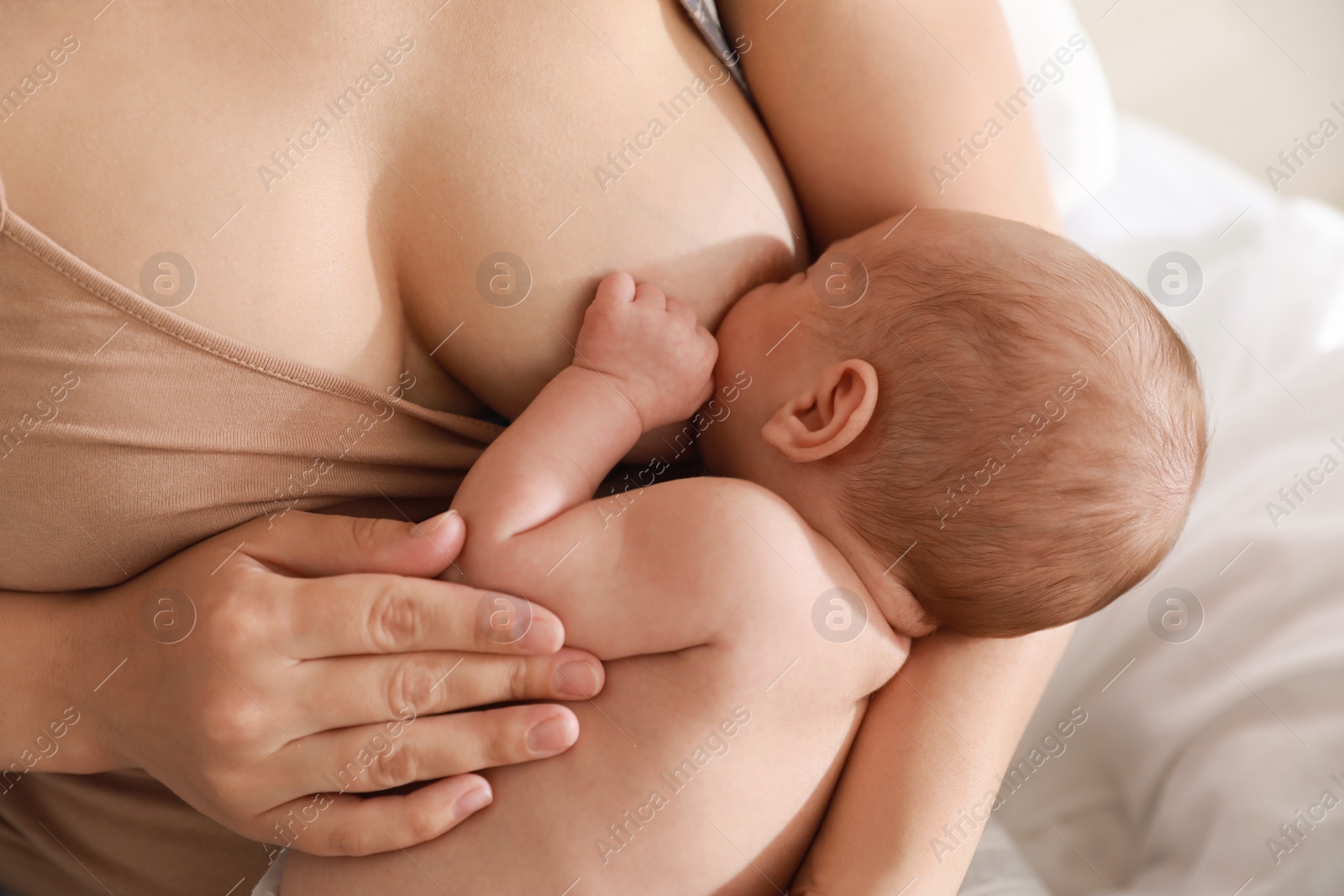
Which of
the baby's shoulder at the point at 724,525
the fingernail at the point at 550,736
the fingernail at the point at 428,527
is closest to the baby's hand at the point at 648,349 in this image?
the baby's shoulder at the point at 724,525

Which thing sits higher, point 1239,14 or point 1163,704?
point 1239,14

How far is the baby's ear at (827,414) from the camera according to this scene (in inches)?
33.3

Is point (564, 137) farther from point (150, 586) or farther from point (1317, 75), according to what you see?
point (1317, 75)

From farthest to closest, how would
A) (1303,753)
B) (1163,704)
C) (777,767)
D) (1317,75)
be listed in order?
(1317,75)
(1163,704)
(1303,753)
(777,767)

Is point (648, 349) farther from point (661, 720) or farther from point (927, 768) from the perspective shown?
point (927, 768)

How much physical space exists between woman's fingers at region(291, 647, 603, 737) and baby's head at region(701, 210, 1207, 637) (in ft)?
1.03

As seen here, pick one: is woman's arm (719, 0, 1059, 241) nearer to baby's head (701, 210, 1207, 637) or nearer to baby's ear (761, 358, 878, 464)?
baby's head (701, 210, 1207, 637)

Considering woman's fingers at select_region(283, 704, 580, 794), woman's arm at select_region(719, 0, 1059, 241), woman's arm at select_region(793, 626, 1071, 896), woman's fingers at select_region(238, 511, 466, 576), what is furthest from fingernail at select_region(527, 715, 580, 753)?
woman's arm at select_region(719, 0, 1059, 241)

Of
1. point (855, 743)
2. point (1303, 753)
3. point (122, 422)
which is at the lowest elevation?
point (1303, 753)

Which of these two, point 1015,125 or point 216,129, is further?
point 1015,125

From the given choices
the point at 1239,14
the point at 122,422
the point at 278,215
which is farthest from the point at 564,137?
the point at 1239,14

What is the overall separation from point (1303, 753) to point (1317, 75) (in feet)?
5.78

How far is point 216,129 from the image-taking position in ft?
2.37

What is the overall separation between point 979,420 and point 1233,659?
22.0 inches
